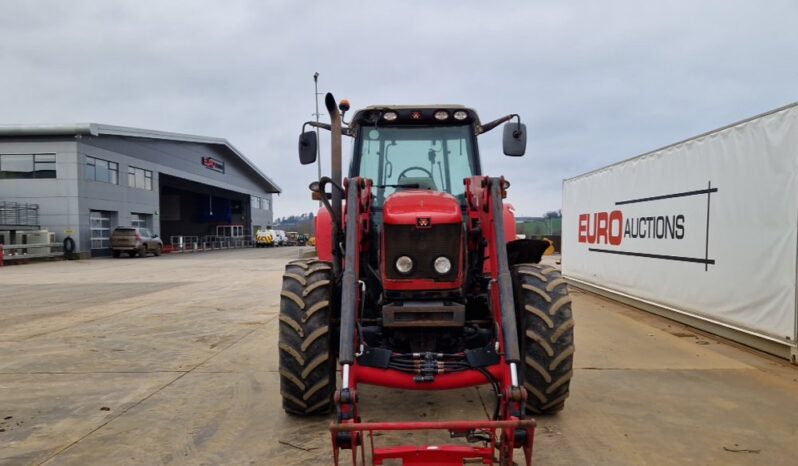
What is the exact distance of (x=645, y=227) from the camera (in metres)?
9.30

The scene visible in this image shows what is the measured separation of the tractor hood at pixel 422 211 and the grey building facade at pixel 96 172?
2871 centimetres

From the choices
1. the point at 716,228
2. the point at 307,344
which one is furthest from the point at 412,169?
the point at 716,228

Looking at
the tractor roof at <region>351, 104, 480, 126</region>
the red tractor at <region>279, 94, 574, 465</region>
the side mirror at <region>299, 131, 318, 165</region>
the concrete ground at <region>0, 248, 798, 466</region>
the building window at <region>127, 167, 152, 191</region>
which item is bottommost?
the concrete ground at <region>0, 248, 798, 466</region>

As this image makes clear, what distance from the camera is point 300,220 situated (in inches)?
3393

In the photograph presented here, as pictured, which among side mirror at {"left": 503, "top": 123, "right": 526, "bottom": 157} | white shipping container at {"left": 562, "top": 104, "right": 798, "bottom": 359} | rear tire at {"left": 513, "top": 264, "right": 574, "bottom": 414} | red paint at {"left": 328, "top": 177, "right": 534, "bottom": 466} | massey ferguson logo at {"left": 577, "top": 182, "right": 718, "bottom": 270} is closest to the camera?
red paint at {"left": 328, "top": 177, "right": 534, "bottom": 466}

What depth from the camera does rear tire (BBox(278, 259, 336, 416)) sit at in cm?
384

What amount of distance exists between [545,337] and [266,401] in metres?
2.50

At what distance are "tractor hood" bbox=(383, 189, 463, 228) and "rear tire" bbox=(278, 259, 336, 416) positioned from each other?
0.76 meters

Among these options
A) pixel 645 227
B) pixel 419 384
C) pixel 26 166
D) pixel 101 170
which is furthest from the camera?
pixel 101 170

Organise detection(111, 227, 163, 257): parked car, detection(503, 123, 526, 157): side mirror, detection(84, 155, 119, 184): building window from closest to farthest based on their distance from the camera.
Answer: detection(503, 123, 526, 157): side mirror → detection(84, 155, 119, 184): building window → detection(111, 227, 163, 257): parked car

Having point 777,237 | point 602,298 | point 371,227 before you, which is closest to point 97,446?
point 371,227

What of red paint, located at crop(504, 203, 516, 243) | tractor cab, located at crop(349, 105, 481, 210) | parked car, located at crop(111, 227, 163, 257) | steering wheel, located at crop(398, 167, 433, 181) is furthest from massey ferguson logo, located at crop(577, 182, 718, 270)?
parked car, located at crop(111, 227, 163, 257)

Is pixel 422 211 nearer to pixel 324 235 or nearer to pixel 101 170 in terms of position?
pixel 324 235

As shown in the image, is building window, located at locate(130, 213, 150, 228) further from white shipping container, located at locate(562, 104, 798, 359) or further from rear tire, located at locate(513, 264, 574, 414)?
rear tire, located at locate(513, 264, 574, 414)
